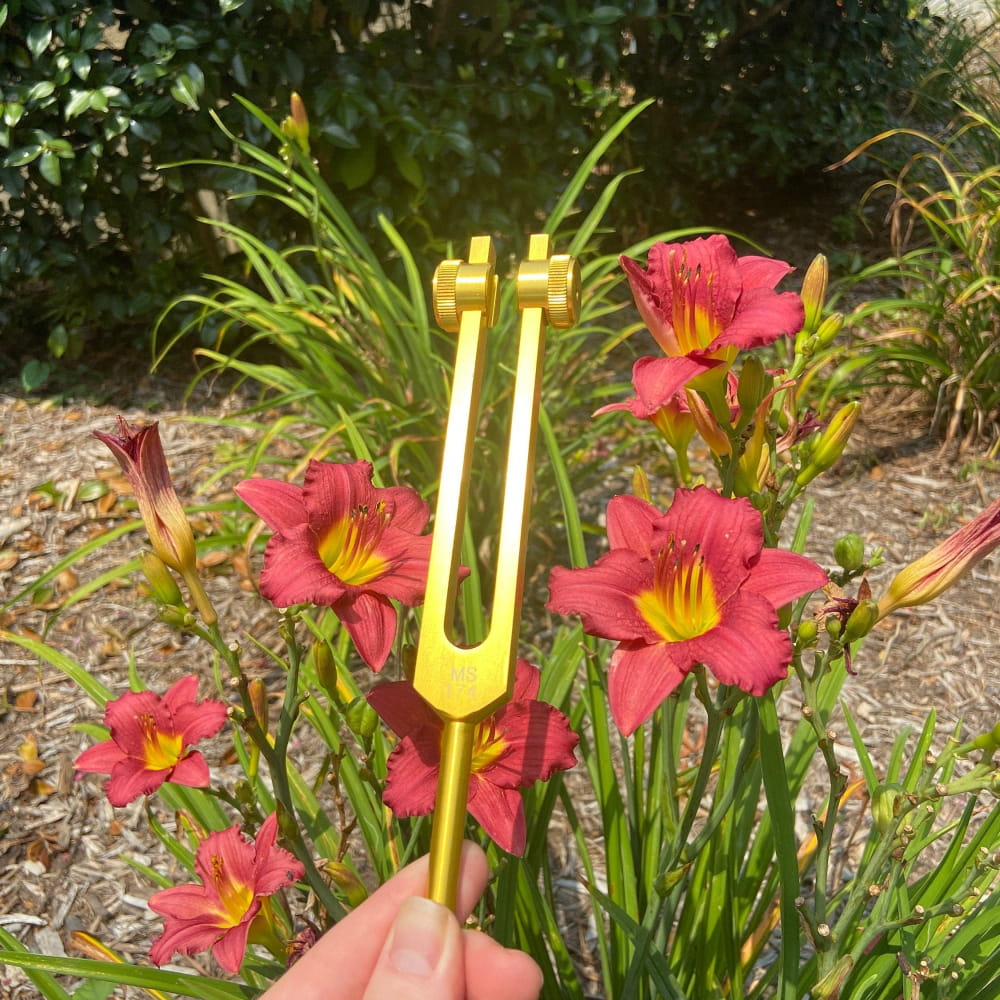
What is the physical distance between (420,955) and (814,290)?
2.21 feet

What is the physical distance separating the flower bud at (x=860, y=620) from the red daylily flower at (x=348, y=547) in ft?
1.17

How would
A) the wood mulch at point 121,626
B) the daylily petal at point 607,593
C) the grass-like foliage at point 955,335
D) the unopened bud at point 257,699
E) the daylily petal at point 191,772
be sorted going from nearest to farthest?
the daylily petal at point 607,593 < the unopened bud at point 257,699 < the daylily petal at point 191,772 < the wood mulch at point 121,626 < the grass-like foliage at point 955,335

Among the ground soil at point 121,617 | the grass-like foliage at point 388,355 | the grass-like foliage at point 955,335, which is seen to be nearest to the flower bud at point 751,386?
the ground soil at point 121,617

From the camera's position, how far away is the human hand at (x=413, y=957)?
0.57m

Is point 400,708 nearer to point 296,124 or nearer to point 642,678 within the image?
point 642,678

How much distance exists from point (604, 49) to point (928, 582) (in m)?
2.66

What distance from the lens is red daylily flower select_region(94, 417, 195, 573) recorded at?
29.8 inches

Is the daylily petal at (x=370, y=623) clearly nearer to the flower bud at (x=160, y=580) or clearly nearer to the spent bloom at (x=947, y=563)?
the flower bud at (x=160, y=580)

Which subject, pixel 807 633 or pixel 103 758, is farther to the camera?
pixel 103 758

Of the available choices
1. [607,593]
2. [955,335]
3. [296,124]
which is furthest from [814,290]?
[955,335]

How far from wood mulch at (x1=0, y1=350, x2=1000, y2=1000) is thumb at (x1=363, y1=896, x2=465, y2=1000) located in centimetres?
99

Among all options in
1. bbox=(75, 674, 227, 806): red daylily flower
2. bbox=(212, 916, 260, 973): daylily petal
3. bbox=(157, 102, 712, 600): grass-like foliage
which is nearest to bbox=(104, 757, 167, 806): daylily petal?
bbox=(75, 674, 227, 806): red daylily flower

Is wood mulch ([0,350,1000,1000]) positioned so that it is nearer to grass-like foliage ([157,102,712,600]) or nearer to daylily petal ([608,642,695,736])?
grass-like foliage ([157,102,712,600])

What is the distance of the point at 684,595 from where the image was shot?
712 millimetres
